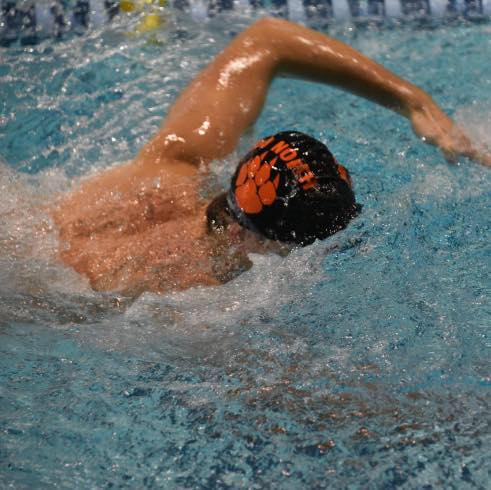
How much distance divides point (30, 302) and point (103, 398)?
0.46 metres

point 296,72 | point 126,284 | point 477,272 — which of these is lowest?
point 477,272

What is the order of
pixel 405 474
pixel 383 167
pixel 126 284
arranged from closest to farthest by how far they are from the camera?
pixel 405 474, pixel 126 284, pixel 383 167

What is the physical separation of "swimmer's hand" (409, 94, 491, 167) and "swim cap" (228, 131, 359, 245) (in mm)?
495

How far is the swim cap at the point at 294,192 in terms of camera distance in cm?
231

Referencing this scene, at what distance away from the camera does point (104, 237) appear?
2.57 metres

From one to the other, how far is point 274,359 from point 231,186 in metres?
0.58

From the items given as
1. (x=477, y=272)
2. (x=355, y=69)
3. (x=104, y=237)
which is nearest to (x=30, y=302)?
(x=104, y=237)

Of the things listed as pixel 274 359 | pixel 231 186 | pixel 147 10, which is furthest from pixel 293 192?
pixel 147 10

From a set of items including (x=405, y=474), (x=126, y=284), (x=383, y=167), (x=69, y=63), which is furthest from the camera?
(x=69, y=63)

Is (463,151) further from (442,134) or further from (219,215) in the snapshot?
(219,215)

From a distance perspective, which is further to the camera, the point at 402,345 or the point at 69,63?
the point at 69,63

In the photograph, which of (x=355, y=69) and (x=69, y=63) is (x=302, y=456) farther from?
(x=69, y=63)

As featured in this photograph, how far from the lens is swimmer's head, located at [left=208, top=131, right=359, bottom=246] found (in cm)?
231

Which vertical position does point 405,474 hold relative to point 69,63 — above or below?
below
